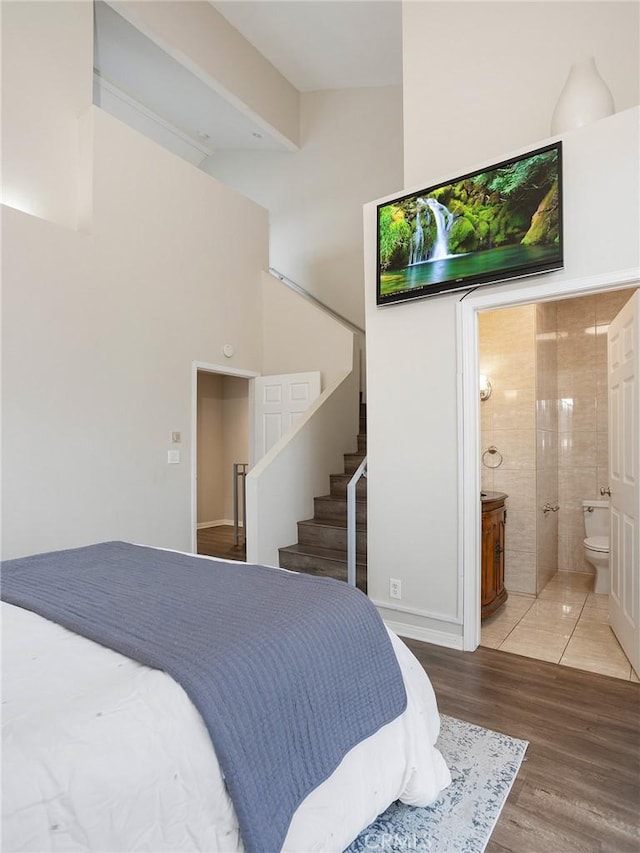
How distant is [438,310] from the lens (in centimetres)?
325

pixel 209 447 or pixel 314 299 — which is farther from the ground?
pixel 314 299

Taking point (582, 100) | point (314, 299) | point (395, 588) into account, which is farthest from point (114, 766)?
point (314, 299)

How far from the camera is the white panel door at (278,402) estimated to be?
5.50m

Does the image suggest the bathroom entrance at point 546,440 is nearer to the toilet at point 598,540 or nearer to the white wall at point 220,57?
the toilet at point 598,540

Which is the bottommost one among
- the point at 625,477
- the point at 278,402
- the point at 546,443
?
the point at 625,477

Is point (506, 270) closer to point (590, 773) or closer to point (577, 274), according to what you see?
point (577, 274)

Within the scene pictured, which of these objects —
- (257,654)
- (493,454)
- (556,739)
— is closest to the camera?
(257,654)

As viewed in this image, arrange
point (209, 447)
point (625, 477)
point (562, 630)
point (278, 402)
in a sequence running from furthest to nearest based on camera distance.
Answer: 1. point (209, 447)
2. point (278, 402)
3. point (562, 630)
4. point (625, 477)

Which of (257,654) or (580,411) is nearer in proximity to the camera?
(257,654)

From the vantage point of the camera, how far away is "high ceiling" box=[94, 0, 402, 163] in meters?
4.99

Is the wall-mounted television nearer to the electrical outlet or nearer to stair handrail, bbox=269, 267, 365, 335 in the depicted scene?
the electrical outlet


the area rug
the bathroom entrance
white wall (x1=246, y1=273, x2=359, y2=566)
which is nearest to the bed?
the area rug

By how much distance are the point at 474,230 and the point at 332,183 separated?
4.23m

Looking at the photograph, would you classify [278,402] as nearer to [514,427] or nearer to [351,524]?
[351,524]
